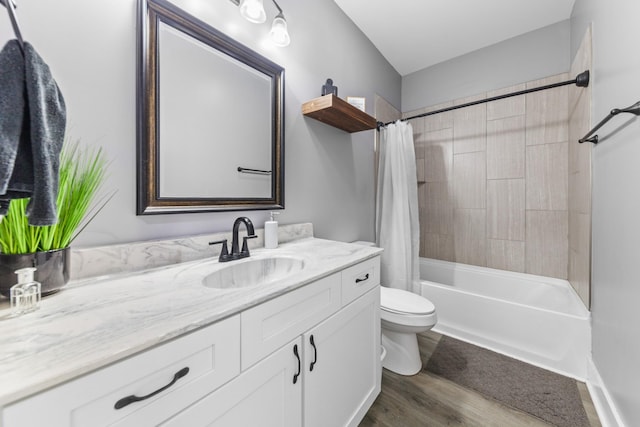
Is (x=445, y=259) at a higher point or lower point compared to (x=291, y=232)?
lower

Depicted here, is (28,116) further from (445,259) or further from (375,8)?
(445,259)

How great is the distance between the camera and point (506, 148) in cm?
234

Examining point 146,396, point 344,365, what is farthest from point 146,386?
point 344,365

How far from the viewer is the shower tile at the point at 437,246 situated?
2.70m

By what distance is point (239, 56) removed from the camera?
1.25 metres

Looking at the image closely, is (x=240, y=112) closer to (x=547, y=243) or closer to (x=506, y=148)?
(x=506, y=148)

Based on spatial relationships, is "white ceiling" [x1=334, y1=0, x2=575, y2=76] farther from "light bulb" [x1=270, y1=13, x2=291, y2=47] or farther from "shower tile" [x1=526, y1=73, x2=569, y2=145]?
"light bulb" [x1=270, y1=13, x2=291, y2=47]

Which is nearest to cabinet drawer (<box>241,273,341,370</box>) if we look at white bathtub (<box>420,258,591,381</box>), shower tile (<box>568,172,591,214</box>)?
white bathtub (<box>420,258,591,381</box>)

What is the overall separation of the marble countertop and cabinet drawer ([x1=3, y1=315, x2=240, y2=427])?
22 mm

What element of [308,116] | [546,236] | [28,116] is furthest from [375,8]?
[546,236]

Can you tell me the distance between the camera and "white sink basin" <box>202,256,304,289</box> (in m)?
0.99

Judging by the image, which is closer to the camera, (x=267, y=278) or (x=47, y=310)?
(x=47, y=310)

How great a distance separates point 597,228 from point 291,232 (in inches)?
69.9

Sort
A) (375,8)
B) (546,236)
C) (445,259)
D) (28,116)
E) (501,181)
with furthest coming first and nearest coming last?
(445,259)
(501,181)
(546,236)
(375,8)
(28,116)
